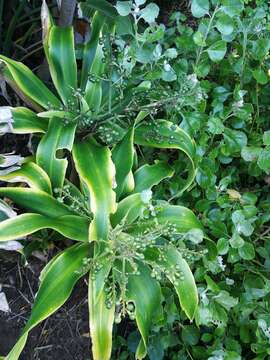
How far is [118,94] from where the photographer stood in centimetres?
185

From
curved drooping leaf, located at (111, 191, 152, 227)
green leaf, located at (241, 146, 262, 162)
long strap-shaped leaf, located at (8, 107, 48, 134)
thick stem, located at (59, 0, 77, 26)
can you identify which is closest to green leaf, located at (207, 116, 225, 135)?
green leaf, located at (241, 146, 262, 162)

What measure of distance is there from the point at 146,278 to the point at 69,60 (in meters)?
0.80

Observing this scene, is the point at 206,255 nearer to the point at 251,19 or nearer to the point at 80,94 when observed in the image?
the point at 80,94

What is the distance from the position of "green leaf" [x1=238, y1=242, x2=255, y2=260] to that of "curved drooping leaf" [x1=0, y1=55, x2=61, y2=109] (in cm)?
77

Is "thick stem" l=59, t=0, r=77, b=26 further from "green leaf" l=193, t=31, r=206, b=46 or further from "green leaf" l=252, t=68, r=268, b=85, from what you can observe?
"green leaf" l=252, t=68, r=268, b=85

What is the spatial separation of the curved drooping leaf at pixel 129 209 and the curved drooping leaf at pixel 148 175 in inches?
3.2

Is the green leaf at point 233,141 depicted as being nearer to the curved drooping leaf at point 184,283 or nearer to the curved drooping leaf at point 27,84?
the curved drooping leaf at point 184,283

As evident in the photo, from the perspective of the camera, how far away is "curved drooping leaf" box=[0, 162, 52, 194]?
167 centimetres

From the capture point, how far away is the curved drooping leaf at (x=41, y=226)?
61.6 inches

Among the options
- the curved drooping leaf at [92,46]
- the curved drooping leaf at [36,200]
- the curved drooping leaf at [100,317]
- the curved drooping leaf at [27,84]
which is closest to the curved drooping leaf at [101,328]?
the curved drooping leaf at [100,317]

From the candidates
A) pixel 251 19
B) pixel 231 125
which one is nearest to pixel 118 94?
pixel 231 125

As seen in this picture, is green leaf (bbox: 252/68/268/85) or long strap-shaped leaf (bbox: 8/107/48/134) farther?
green leaf (bbox: 252/68/268/85)

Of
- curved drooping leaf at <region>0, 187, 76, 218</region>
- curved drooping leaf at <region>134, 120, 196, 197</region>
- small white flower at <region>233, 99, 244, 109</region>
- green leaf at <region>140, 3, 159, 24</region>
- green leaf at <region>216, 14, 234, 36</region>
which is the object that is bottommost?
curved drooping leaf at <region>0, 187, 76, 218</region>

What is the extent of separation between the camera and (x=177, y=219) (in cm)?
170
